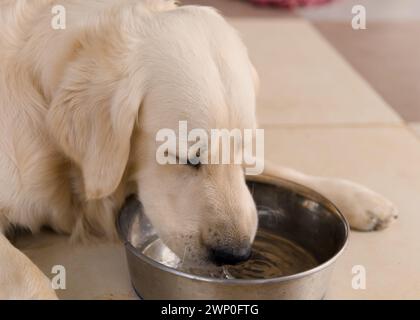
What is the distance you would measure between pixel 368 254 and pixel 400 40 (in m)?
2.07

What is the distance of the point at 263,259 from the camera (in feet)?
5.82

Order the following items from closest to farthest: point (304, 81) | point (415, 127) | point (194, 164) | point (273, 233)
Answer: point (194, 164) → point (273, 233) → point (415, 127) → point (304, 81)

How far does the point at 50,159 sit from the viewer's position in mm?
1679

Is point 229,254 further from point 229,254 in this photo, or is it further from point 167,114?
point 167,114

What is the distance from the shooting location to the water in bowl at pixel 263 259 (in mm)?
1690

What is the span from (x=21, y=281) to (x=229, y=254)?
0.44 metres

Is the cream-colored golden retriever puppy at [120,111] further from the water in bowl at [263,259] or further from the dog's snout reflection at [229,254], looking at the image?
the water in bowl at [263,259]

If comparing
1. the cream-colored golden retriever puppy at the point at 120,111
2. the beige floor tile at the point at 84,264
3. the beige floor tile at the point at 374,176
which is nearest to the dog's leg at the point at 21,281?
the cream-colored golden retriever puppy at the point at 120,111

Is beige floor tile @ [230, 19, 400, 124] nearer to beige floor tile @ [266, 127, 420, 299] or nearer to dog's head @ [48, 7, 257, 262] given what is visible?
beige floor tile @ [266, 127, 420, 299]

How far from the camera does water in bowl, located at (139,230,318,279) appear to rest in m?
1.69

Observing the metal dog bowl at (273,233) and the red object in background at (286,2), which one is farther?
the red object in background at (286,2)

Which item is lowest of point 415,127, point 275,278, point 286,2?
point 415,127

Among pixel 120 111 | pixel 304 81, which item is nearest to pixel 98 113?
pixel 120 111
